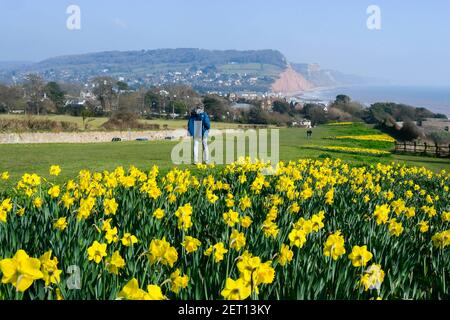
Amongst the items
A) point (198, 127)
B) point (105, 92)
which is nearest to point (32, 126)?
point (198, 127)

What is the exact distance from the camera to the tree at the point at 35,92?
225 feet

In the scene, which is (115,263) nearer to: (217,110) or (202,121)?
(202,121)

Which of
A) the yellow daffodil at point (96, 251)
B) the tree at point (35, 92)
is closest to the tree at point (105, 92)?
the tree at point (35, 92)

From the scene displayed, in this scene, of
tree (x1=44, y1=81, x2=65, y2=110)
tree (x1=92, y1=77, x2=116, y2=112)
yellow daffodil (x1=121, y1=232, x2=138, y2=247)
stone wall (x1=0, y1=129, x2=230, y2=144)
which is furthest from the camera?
tree (x1=92, y1=77, x2=116, y2=112)

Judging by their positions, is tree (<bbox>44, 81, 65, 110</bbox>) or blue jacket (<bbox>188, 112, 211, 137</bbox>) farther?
tree (<bbox>44, 81, 65, 110</bbox>)

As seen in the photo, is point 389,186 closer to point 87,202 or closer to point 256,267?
point 87,202

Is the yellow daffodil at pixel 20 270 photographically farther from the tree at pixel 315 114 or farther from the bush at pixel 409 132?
the tree at pixel 315 114

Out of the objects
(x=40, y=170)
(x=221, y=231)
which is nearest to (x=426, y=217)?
(x=221, y=231)

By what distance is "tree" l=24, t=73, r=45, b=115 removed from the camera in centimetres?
6844

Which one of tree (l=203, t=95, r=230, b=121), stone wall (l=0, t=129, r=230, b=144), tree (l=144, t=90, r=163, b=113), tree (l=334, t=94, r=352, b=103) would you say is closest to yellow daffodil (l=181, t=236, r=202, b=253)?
stone wall (l=0, t=129, r=230, b=144)

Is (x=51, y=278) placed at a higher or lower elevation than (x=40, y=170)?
higher

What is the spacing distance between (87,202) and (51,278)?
6.70ft

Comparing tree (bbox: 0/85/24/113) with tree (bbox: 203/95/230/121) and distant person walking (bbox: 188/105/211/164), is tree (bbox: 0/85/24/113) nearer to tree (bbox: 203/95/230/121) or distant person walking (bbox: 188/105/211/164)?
tree (bbox: 203/95/230/121)

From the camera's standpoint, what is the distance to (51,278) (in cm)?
291
